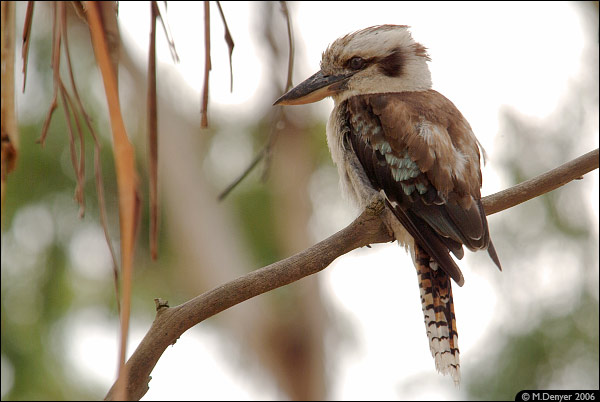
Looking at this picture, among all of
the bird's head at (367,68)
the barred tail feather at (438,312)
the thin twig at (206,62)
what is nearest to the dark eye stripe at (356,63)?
the bird's head at (367,68)

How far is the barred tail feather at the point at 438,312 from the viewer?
2711 millimetres

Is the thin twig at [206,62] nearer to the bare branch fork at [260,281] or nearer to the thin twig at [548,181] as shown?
the bare branch fork at [260,281]

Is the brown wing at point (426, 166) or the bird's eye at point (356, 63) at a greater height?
the bird's eye at point (356, 63)

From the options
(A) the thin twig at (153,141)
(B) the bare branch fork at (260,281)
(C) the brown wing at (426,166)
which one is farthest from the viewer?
(C) the brown wing at (426,166)

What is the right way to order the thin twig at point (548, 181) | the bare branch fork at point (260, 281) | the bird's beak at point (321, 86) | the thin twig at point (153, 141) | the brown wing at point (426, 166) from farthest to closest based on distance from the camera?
the bird's beak at point (321, 86) → the brown wing at point (426, 166) → the thin twig at point (548, 181) → the bare branch fork at point (260, 281) → the thin twig at point (153, 141)

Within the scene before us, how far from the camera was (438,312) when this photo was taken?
279 centimetres

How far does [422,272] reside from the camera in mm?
2852

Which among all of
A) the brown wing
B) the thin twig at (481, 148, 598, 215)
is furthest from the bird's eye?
the thin twig at (481, 148, 598, 215)

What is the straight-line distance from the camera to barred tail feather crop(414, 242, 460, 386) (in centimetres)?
271

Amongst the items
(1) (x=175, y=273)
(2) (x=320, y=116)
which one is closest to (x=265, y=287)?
(2) (x=320, y=116)

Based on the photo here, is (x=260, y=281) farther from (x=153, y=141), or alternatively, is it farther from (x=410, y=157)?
(x=410, y=157)

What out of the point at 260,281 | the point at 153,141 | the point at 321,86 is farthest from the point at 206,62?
the point at 321,86

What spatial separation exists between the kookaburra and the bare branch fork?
1.33 ft

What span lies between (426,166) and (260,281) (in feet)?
4.10
